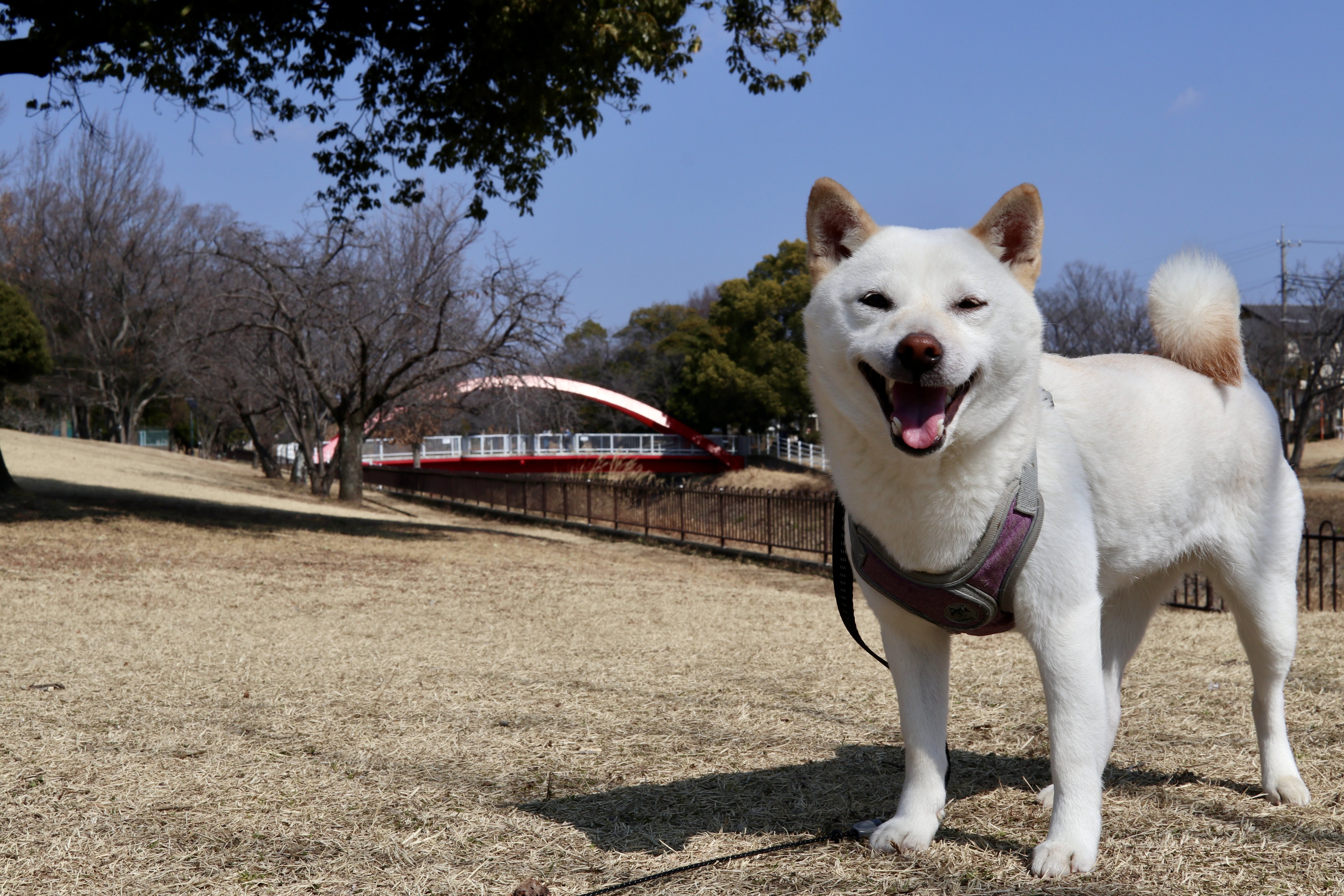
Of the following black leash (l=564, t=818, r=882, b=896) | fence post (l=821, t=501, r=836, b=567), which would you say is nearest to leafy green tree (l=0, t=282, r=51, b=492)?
fence post (l=821, t=501, r=836, b=567)

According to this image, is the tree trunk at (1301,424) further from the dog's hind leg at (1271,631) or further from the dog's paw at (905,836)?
the dog's paw at (905,836)

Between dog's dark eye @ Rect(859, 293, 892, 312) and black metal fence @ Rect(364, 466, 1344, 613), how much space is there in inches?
272

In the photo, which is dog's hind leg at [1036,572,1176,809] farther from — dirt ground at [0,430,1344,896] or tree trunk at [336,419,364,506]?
tree trunk at [336,419,364,506]

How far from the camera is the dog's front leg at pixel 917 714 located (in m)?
2.73

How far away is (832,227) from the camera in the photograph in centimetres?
263

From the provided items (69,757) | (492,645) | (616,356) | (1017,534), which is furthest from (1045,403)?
(616,356)

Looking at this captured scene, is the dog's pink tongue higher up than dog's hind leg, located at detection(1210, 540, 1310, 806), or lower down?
higher up

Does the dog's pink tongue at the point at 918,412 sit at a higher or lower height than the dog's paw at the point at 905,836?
higher

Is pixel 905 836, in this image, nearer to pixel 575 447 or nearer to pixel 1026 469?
pixel 1026 469

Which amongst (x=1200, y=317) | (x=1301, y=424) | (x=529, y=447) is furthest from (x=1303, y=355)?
(x=1200, y=317)

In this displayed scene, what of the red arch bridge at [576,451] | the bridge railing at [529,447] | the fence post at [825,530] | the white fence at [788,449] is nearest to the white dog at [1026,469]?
the fence post at [825,530]

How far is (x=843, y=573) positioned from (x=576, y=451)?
35.2 meters

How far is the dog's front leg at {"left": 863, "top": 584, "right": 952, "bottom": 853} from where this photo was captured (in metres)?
2.73

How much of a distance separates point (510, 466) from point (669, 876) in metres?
35.7
